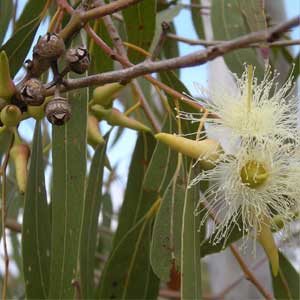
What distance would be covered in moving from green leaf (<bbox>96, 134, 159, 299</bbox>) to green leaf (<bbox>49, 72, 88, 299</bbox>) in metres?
0.25

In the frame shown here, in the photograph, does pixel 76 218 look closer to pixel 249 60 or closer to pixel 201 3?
pixel 249 60

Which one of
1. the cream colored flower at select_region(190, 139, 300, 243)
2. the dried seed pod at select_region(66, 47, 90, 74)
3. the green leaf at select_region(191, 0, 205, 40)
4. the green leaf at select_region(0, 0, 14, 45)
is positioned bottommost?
the cream colored flower at select_region(190, 139, 300, 243)

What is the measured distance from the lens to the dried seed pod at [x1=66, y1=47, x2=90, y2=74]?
3.12 ft

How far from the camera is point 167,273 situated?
1.17 m

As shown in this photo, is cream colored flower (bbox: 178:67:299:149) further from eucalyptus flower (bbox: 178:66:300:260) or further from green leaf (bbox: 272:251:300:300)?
green leaf (bbox: 272:251:300:300)

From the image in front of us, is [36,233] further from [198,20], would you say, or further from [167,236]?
[198,20]

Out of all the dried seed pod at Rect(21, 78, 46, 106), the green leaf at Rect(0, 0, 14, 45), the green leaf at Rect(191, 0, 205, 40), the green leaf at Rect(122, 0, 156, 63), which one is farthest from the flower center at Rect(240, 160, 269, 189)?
the green leaf at Rect(191, 0, 205, 40)

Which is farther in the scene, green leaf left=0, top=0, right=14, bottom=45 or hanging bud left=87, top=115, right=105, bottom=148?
green leaf left=0, top=0, right=14, bottom=45

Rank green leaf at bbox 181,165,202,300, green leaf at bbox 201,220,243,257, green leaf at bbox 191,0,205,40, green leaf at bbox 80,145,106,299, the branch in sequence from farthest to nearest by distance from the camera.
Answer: green leaf at bbox 191,0,205,40
green leaf at bbox 80,145,106,299
green leaf at bbox 201,220,243,257
green leaf at bbox 181,165,202,300
the branch

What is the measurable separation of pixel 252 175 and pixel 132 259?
1.45ft

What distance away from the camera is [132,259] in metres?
1.40

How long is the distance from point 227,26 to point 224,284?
4.25 feet

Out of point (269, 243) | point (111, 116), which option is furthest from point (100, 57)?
point (269, 243)

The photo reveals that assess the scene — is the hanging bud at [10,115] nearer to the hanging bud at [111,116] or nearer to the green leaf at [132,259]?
the hanging bud at [111,116]
